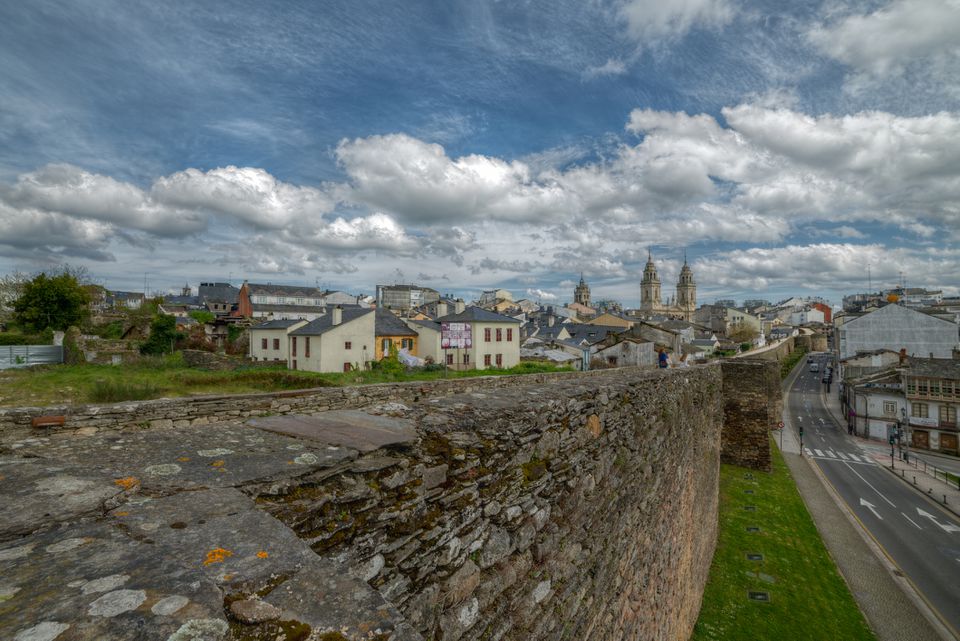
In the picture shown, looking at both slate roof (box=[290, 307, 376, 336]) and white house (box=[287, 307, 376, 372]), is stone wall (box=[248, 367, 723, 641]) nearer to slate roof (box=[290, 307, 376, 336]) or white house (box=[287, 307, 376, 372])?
white house (box=[287, 307, 376, 372])

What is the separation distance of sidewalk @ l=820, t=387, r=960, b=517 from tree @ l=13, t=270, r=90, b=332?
56248 mm

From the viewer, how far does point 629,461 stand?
6.09 meters

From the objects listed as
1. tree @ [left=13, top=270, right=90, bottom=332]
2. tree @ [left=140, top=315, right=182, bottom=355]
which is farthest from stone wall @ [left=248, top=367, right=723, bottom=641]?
tree @ [left=13, top=270, right=90, bottom=332]

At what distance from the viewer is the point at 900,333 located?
51469 mm

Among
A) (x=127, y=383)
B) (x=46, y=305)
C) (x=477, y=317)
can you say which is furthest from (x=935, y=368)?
(x=46, y=305)

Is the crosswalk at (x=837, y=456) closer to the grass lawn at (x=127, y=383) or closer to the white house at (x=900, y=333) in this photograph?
the white house at (x=900, y=333)

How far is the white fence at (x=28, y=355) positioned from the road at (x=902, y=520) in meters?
37.6

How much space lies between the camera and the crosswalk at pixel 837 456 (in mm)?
33241

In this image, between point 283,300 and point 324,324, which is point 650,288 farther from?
point 324,324

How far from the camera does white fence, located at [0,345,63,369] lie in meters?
20.9

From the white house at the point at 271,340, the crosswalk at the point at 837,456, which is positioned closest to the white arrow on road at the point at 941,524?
the crosswalk at the point at 837,456

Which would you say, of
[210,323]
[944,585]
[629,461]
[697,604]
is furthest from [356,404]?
[210,323]

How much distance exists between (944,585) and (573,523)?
2014cm

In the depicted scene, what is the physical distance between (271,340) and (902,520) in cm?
3793
